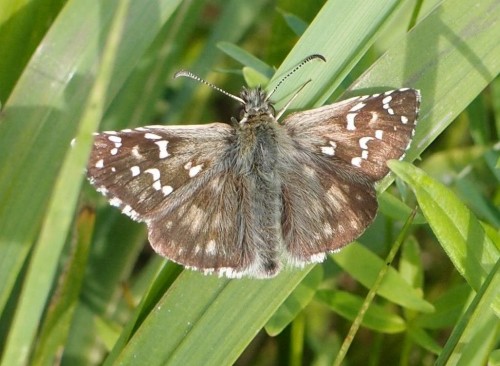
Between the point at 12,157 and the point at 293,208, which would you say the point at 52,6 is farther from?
the point at 293,208

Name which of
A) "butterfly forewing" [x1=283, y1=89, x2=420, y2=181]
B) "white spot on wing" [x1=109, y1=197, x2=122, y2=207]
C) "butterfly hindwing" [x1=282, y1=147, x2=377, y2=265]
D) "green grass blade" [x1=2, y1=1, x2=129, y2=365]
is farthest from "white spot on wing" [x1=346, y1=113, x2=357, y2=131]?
"green grass blade" [x1=2, y1=1, x2=129, y2=365]

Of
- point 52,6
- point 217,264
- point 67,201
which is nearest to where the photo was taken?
point 67,201

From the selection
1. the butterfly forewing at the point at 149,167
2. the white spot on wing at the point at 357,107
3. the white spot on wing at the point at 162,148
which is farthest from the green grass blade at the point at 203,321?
the white spot on wing at the point at 357,107

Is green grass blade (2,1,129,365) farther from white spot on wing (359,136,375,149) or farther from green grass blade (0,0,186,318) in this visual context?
white spot on wing (359,136,375,149)

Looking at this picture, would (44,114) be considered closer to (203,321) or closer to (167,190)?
(167,190)

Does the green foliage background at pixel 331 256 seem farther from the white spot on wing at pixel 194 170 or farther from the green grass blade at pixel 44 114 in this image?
the white spot on wing at pixel 194 170

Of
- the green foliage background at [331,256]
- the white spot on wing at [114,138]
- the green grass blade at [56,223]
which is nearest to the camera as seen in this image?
the green grass blade at [56,223]

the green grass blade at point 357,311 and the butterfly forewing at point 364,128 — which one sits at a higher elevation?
the butterfly forewing at point 364,128

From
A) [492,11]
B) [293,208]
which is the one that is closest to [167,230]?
[293,208]
